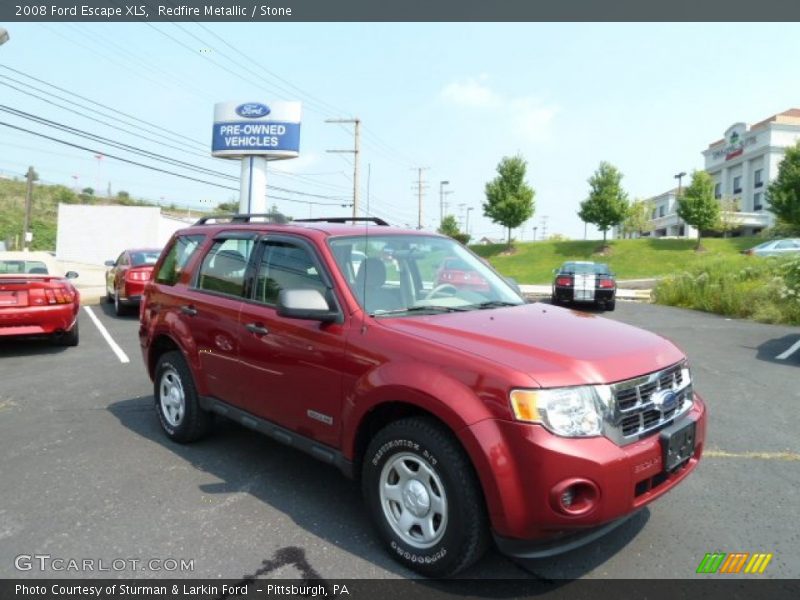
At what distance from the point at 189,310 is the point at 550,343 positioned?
294 cm

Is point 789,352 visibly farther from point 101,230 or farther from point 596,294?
point 101,230

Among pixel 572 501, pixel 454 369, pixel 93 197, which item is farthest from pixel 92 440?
pixel 93 197

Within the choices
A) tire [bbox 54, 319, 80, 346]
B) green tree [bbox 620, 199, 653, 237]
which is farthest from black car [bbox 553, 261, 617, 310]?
green tree [bbox 620, 199, 653, 237]

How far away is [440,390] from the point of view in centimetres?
276

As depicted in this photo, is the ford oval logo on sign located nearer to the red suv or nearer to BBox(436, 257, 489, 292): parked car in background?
the red suv

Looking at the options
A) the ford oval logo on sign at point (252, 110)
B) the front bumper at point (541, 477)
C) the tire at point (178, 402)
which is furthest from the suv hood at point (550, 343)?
the ford oval logo on sign at point (252, 110)

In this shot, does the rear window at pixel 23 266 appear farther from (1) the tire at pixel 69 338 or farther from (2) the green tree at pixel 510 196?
(2) the green tree at pixel 510 196

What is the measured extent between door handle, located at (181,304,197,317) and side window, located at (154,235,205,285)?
0.42 m

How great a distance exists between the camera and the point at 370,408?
309cm

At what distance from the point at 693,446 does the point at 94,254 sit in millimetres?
42305

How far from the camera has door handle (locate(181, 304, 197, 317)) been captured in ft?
15.0

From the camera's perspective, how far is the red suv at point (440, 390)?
2576 mm

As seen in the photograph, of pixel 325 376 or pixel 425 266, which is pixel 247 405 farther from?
pixel 425 266

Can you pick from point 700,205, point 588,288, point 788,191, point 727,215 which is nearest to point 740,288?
point 588,288
